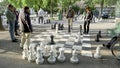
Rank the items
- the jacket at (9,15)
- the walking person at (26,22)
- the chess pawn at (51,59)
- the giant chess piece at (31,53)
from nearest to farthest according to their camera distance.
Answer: the chess pawn at (51,59), the giant chess piece at (31,53), the walking person at (26,22), the jacket at (9,15)

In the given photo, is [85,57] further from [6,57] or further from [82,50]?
[6,57]

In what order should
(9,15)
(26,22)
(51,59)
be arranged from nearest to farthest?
1. (51,59)
2. (26,22)
3. (9,15)

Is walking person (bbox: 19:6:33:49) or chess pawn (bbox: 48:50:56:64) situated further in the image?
walking person (bbox: 19:6:33:49)

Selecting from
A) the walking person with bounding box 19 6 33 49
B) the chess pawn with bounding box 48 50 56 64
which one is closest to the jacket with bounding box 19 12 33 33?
the walking person with bounding box 19 6 33 49

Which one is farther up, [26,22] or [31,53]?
[26,22]

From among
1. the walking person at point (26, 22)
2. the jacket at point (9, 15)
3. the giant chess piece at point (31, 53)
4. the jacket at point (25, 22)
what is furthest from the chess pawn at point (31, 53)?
the jacket at point (9, 15)

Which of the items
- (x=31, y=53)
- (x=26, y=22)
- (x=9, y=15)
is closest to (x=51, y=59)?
(x=31, y=53)

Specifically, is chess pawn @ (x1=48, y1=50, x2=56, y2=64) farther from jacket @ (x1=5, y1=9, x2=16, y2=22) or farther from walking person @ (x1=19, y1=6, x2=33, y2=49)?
jacket @ (x1=5, y1=9, x2=16, y2=22)

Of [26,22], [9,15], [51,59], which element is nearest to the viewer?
[51,59]

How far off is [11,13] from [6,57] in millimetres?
3691

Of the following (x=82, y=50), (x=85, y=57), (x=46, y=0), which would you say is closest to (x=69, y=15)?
(x=82, y=50)

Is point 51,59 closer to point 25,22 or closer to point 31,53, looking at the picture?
point 31,53

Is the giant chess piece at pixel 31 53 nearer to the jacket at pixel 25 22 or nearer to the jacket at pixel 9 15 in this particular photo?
the jacket at pixel 25 22

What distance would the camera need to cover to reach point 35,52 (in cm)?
810
